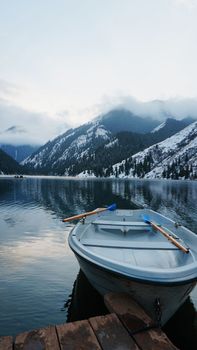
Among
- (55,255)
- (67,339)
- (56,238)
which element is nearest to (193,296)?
(67,339)

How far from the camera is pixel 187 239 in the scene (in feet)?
56.7

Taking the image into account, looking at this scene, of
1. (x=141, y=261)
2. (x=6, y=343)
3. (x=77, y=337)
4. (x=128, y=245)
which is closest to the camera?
(x=6, y=343)

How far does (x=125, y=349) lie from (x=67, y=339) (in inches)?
71.0

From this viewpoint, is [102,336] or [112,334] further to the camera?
[112,334]

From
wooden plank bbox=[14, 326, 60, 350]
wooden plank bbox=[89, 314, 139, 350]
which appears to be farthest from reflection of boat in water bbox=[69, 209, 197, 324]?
wooden plank bbox=[14, 326, 60, 350]

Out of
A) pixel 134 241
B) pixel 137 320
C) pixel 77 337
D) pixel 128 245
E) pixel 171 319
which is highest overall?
pixel 128 245

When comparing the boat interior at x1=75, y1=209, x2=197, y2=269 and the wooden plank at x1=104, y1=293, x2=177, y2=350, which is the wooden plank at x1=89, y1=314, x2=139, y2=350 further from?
the boat interior at x1=75, y1=209, x2=197, y2=269

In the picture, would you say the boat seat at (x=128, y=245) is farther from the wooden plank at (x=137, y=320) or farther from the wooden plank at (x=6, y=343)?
the wooden plank at (x=6, y=343)

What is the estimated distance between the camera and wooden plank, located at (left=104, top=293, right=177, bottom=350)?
8.20 meters

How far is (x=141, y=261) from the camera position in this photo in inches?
574

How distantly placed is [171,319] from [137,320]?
5080 mm

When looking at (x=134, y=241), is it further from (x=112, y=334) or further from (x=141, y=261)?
(x=112, y=334)

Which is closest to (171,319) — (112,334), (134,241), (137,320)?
(137,320)

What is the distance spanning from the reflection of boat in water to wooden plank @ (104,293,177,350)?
19.0 inches
